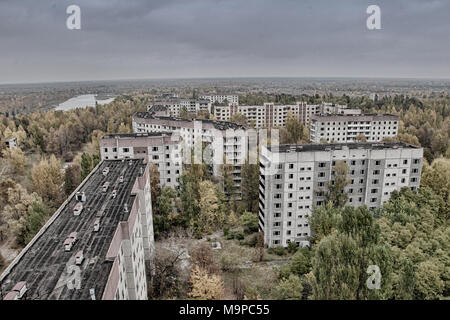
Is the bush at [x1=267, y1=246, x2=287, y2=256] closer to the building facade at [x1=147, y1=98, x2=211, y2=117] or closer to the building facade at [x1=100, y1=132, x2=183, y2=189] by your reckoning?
the building facade at [x1=100, y1=132, x2=183, y2=189]

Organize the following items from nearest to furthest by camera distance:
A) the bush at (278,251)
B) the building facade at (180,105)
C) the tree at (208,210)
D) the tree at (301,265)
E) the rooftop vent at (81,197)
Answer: the rooftop vent at (81,197), the tree at (301,265), the bush at (278,251), the tree at (208,210), the building facade at (180,105)

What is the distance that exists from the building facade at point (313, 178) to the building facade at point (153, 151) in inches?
231

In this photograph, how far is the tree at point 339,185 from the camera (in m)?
13.7

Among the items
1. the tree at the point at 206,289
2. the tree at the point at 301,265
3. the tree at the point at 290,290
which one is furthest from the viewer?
the tree at the point at 301,265

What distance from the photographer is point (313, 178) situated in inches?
546

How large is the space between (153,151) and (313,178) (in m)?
8.83

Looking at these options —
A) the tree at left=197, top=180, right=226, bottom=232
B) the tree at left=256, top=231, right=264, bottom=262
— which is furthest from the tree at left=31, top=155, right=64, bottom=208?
the tree at left=256, top=231, right=264, bottom=262

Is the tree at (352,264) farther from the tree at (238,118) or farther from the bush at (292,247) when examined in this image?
the tree at (238,118)

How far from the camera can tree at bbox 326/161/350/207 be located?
45.0 feet

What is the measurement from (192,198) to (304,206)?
5.24 m

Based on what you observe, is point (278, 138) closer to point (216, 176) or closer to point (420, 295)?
point (216, 176)

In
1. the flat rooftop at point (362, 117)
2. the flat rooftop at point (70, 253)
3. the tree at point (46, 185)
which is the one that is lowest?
the tree at point (46, 185)

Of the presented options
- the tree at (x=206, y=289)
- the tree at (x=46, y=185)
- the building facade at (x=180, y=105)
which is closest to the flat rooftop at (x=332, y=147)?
the tree at (x=206, y=289)
